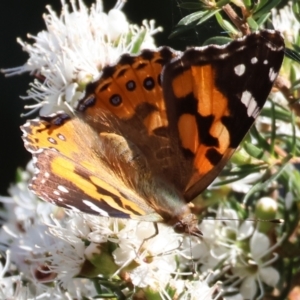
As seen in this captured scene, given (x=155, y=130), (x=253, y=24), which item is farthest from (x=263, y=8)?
(x=155, y=130)

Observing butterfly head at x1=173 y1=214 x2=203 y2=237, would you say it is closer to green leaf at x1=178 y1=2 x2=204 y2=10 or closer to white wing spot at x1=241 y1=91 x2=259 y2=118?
white wing spot at x1=241 y1=91 x2=259 y2=118

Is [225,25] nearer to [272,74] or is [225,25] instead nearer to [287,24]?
[272,74]

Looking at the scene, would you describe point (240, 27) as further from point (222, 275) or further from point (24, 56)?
point (24, 56)

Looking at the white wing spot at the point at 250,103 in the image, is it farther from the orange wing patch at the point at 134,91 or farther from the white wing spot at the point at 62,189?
the white wing spot at the point at 62,189

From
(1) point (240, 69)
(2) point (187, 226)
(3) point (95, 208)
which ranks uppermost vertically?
(1) point (240, 69)

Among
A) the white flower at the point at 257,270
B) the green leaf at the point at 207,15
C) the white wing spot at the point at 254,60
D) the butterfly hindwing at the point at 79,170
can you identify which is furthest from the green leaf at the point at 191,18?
the white flower at the point at 257,270

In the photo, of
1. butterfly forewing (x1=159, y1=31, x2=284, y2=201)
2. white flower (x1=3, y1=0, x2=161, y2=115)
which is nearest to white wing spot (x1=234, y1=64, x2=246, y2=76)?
butterfly forewing (x1=159, y1=31, x2=284, y2=201)

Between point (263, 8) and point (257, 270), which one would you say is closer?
point (263, 8)
